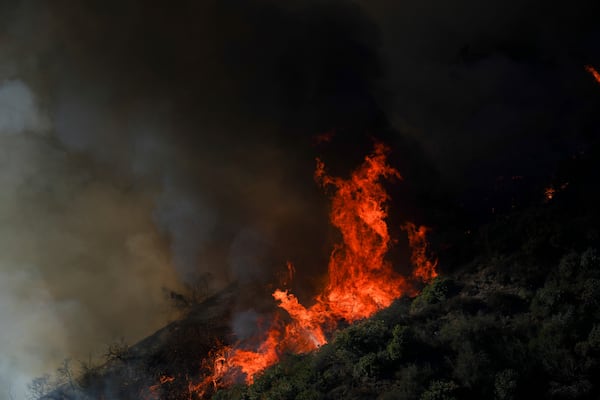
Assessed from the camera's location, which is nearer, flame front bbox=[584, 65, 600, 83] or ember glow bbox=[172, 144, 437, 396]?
ember glow bbox=[172, 144, 437, 396]

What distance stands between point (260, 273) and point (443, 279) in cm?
1193

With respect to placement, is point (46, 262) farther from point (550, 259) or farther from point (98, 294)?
point (550, 259)

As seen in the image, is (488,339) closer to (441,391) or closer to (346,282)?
(441,391)

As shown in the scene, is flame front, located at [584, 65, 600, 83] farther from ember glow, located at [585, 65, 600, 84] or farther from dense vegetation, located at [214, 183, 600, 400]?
dense vegetation, located at [214, 183, 600, 400]

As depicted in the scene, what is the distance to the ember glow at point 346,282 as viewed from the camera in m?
26.9

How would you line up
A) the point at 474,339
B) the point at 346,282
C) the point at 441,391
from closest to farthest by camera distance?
the point at 441,391 → the point at 474,339 → the point at 346,282

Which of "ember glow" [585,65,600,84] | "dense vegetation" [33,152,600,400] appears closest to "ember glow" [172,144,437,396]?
"dense vegetation" [33,152,600,400]

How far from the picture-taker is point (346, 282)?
29141mm

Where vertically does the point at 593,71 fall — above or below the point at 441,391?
above

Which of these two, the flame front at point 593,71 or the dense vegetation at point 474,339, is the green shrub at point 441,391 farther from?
the flame front at point 593,71

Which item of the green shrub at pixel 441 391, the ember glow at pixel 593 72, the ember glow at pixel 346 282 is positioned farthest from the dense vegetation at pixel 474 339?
the ember glow at pixel 593 72

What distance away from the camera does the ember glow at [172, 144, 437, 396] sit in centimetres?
2689

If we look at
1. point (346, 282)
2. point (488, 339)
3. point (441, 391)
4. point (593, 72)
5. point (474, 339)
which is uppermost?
point (593, 72)

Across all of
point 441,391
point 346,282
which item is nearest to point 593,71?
point 346,282
